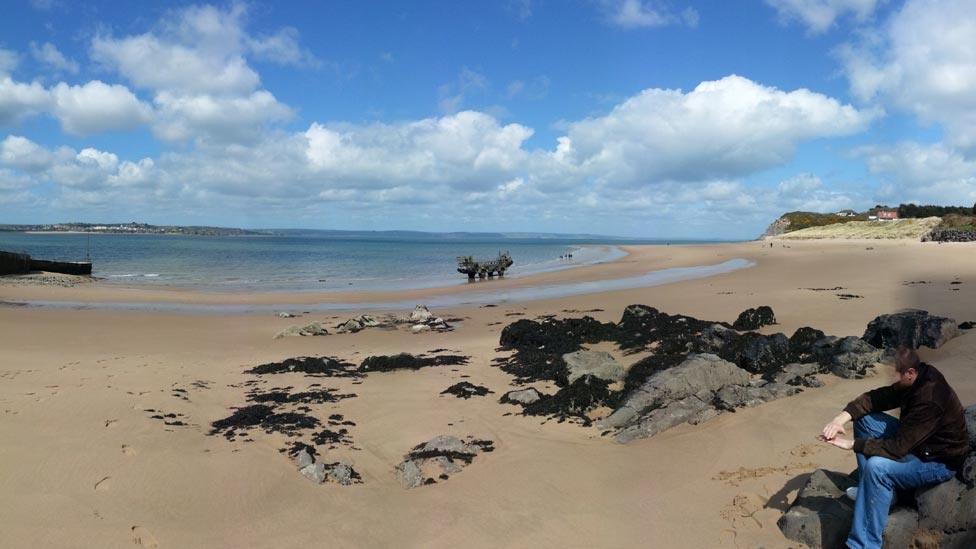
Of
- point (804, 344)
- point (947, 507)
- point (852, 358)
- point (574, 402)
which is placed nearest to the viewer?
point (947, 507)

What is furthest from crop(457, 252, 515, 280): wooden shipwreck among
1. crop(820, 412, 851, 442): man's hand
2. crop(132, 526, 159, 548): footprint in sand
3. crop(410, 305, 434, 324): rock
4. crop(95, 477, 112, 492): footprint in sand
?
crop(820, 412, 851, 442): man's hand

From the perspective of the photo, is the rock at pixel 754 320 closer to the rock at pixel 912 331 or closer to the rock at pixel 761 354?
the rock at pixel 912 331

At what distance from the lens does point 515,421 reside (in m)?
8.66

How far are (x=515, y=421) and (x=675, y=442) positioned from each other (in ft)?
7.74

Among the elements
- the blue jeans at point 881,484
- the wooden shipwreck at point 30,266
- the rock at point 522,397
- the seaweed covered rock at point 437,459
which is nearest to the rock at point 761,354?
the rock at point 522,397

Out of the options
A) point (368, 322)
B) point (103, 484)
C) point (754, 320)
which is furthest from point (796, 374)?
point (368, 322)

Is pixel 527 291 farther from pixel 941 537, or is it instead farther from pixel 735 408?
pixel 941 537

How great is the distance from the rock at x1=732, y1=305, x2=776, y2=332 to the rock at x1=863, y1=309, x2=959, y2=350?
10.0 ft

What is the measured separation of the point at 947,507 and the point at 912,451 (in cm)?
43

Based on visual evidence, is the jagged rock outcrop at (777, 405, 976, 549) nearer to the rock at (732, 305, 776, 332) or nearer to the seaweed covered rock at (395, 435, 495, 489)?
the seaweed covered rock at (395, 435, 495, 489)

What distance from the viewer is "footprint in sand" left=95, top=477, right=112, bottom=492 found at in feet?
A: 20.2

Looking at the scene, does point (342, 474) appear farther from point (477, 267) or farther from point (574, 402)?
point (477, 267)

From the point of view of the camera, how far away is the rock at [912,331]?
10.2 m

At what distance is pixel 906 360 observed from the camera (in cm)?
465
